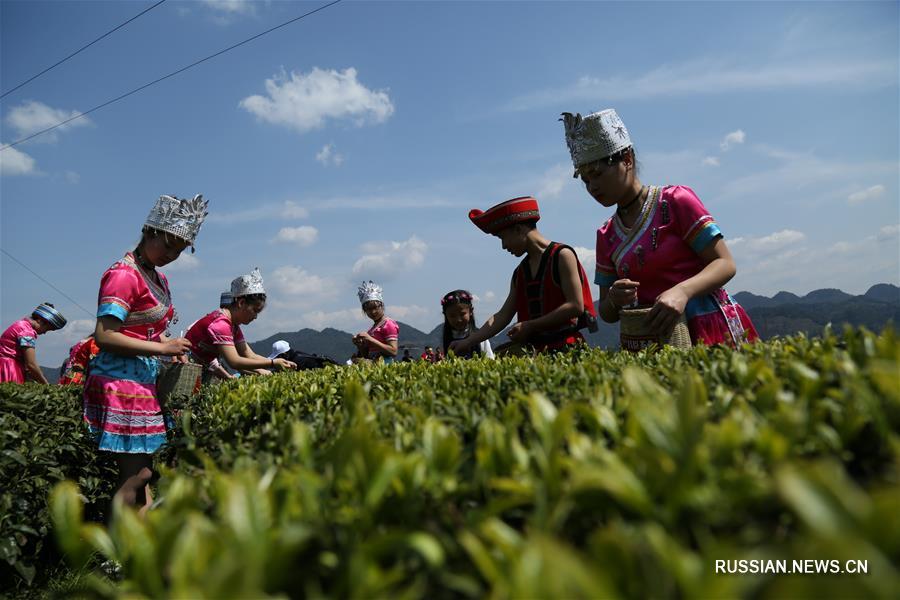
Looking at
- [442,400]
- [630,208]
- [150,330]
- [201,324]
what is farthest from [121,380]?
[630,208]

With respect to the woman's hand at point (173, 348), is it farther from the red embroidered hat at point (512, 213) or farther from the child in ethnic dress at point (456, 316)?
the child in ethnic dress at point (456, 316)

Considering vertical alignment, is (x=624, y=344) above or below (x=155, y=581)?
above

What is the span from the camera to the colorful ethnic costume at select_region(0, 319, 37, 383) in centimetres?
863

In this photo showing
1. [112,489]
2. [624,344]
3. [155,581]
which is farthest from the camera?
[112,489]

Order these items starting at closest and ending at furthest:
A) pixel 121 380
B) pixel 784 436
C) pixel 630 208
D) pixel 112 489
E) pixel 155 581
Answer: pixel 155 581 → pixel 784 436 → pixel 630 208 → pixel 121 380 → pixel 112 489

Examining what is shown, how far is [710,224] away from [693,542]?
250 centimetres

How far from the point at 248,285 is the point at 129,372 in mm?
3280

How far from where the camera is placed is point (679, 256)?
3213mm

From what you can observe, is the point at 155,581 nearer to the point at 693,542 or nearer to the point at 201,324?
the point at 693,542

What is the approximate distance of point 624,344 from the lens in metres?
3.28

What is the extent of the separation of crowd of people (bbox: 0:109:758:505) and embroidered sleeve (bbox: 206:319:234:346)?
147 cm

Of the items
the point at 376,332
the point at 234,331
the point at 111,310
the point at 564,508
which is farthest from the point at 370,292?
the point at 564,508

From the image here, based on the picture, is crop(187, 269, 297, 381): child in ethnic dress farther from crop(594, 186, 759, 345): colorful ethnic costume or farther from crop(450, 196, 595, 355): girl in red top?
crop(594, 186, 759, 345): colorful ethnic costume

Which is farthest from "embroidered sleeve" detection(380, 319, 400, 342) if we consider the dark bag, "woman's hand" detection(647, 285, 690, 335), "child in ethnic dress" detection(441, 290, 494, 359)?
"woman's hand" detection(647, 285, 690, 335)
